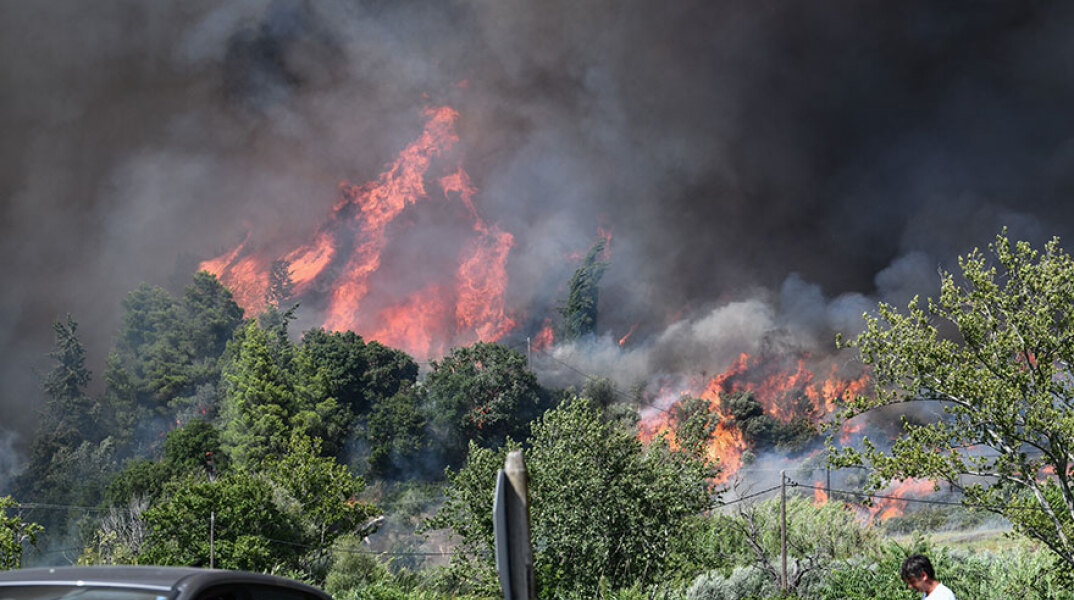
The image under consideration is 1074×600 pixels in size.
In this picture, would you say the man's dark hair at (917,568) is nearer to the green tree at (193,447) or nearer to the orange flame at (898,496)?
the green tree at (193,447)

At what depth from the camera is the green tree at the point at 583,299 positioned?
11156 centimetres

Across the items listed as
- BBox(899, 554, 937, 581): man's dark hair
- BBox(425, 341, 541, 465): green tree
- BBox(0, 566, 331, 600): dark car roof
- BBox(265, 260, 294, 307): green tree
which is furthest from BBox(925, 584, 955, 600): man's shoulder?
BBox(265, 260, 294, 307): green tree

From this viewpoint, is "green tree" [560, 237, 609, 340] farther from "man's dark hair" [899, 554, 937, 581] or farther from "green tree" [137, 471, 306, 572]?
"man's dark hair" [899, 554, 937, 581]

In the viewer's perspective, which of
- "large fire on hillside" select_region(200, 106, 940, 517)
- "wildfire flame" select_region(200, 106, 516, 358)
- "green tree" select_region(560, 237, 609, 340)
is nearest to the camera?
"green tree" select_region(560, 237, 609, 340)

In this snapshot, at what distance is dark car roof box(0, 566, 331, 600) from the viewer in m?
5.01

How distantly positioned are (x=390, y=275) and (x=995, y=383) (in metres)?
106

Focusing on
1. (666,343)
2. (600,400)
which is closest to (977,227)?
(666,343)

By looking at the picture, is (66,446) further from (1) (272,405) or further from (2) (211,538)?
(2) (211,538)

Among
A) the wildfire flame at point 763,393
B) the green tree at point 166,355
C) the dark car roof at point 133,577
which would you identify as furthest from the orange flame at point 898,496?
the dark car roof at point 133,577

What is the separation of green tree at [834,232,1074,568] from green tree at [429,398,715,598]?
1020 centimetres

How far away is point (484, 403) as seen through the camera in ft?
314

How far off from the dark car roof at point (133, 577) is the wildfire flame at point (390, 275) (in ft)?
371

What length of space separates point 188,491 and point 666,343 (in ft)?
227

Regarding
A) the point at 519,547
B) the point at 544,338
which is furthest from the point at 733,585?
the point at 544,338
